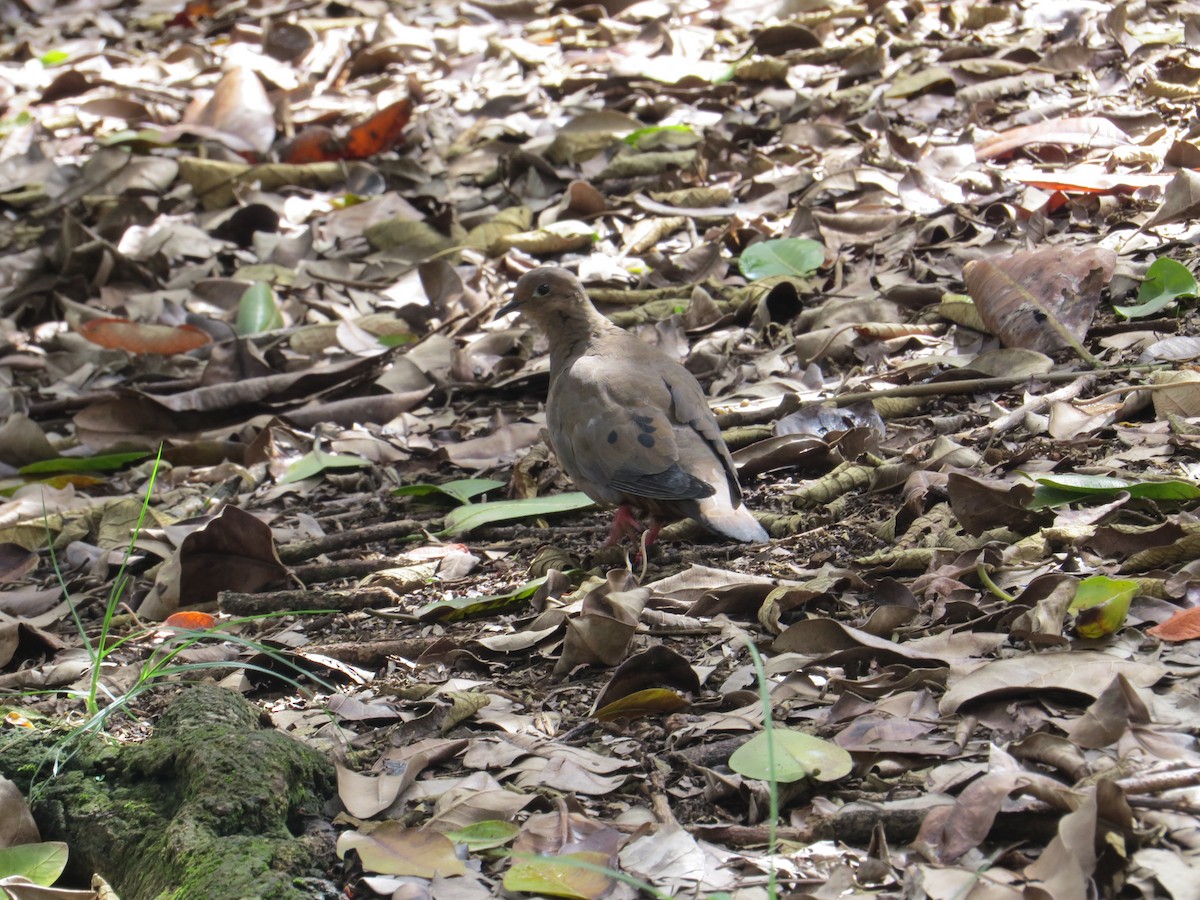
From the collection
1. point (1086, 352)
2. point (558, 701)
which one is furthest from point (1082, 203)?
point (558, 701)

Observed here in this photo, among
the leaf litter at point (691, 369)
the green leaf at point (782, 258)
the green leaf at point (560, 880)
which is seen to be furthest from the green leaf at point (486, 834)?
the green leaf at point (782, 258)

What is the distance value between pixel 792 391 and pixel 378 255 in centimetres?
309

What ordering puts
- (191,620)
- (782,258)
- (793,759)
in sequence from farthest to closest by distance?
1. (782,258)
2. (191,620)
3. (793,759)

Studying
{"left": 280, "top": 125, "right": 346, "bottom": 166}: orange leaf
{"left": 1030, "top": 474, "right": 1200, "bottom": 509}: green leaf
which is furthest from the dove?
{"left": 280, "top": 125, "right": 346, "bottom": 166}: orange leaf

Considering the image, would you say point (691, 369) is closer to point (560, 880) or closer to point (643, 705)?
point (643, 705)

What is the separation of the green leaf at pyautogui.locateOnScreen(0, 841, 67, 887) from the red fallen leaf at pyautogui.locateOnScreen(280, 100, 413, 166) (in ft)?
19.9

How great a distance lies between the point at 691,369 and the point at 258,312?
2.47 meters

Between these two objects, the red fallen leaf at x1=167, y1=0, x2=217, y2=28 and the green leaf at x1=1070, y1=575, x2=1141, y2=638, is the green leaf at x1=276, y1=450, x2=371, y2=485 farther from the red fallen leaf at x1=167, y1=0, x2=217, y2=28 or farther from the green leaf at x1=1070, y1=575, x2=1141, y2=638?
the red fallen leaf at x1=167, y1=0, x2=217, y2=28

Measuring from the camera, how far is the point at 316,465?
5.32 meters

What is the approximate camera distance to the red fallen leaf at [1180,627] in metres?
2.89

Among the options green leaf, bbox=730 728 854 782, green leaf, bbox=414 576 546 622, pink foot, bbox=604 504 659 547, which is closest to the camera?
green leaf, bbox=730 728 854 782

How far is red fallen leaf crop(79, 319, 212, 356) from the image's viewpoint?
655 cm

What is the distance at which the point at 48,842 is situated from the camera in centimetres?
291

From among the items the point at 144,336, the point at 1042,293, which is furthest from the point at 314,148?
the point at 1042,293
